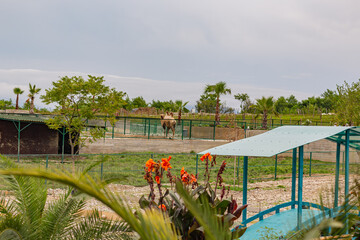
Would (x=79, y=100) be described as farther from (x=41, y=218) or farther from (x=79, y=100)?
(x=41, y=218)

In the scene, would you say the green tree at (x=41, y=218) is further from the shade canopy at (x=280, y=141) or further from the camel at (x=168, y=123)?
the camel at (x=168, y=123)

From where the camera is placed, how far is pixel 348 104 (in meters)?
28.2

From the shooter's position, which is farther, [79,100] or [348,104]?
[348,104]

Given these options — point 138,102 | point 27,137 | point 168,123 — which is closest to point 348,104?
→ point 168,123

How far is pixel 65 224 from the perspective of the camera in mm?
4840

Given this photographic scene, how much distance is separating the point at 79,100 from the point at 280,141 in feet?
51.0

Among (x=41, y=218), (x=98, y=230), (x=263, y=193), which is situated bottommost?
(x=263, y=193)

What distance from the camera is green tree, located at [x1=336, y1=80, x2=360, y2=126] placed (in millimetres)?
27027

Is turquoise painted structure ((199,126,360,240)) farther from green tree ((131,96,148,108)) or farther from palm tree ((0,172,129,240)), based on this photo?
green tree ((131,96,148,108))

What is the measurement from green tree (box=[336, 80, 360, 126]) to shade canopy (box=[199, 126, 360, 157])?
2091 centimetres

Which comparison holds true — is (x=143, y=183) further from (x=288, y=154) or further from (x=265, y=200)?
(x=288, y=154)

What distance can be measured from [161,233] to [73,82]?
18.8 metres

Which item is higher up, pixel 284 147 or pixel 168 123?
pixel 284 147

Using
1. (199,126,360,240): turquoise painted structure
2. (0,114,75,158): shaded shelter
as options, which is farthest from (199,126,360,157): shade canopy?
(0,114,75,158): shaded shelter
